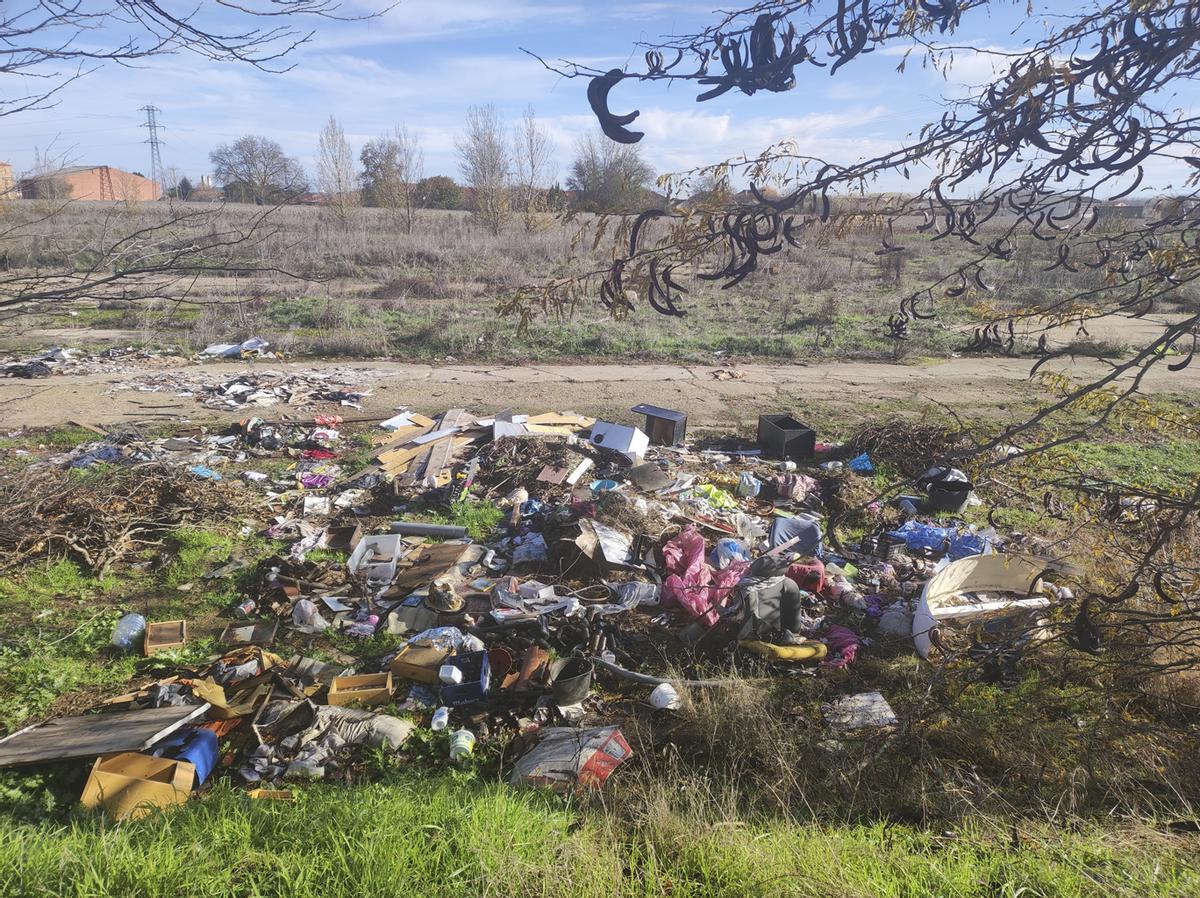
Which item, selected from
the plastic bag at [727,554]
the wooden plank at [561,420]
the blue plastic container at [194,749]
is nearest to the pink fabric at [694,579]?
the plastic bag at [727,554]

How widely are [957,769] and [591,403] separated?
24.7ft

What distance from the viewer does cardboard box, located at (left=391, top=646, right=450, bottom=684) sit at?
4375 mm

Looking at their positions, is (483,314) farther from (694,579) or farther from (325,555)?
(694,579)

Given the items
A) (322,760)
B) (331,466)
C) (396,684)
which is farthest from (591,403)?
(322,760)

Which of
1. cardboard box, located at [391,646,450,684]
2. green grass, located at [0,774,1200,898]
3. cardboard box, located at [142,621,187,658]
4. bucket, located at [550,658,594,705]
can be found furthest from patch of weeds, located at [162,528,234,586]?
bucket, located at [550,658,594,705]

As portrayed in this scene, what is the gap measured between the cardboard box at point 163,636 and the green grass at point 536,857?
1.81 meters

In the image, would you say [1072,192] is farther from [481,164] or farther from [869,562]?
[481,164]

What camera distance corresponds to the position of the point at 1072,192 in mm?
3264

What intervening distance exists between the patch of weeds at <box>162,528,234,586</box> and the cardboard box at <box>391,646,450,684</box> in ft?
7.32

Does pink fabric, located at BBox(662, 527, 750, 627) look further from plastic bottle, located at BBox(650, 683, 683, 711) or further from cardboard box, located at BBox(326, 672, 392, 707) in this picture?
cardboard box, located at BBox(326, 672, 392, 707)

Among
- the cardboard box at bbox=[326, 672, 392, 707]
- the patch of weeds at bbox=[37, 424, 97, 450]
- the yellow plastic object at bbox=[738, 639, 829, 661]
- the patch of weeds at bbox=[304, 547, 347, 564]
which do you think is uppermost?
the patch of weeds at bbox=[37, 424, 97, 450]

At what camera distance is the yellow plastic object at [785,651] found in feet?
14.9

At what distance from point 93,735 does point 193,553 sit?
2.37 meters

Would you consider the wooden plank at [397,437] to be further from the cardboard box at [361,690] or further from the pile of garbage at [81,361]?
the pile of garbage at [81,361]
